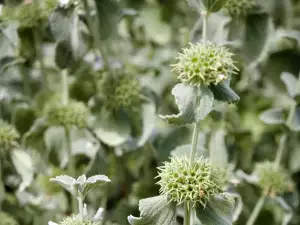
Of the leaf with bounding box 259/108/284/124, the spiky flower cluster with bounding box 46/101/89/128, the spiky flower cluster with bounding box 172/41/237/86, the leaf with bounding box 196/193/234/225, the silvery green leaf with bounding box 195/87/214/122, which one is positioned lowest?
the leaf with bounding box 259/108/284/124

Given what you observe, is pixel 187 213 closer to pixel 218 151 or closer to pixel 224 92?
pixel 224 92

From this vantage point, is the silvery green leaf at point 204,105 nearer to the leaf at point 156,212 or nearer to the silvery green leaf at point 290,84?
the leaf at point 156,212

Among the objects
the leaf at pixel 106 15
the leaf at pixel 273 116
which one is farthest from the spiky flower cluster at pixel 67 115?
the leaf at pixel 273 116

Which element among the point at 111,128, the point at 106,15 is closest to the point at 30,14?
the point at 106,15

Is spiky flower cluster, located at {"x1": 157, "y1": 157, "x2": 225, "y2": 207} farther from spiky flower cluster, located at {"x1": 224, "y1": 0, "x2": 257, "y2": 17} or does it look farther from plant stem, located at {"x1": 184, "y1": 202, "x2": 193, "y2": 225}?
spiky flower cluster, located at {"x1": 224, "y1": 0, "x2": 257, "y2": 17}

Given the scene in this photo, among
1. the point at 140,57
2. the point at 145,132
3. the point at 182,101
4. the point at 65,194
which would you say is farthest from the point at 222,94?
the point at 140,57

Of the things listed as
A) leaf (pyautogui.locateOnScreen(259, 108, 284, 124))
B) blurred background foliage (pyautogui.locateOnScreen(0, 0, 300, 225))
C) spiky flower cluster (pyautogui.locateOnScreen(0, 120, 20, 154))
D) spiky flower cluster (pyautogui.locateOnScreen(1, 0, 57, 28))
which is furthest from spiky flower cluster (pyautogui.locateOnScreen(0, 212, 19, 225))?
leaf (pyautogui.locateOnScreen(259, 108, 284, 124))
